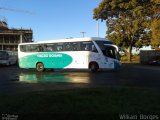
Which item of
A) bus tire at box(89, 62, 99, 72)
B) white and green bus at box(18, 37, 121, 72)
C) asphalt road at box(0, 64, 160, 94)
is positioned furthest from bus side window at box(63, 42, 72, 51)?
asphalt road at box(0, 64, 160, 94)

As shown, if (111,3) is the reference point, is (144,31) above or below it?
below

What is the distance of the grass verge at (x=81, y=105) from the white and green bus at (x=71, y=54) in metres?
16.9

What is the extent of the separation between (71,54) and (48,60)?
8.52 ft

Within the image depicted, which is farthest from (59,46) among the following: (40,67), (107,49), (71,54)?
(107,49)

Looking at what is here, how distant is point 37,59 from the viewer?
31.1 m

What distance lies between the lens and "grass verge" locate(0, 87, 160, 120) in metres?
7.76

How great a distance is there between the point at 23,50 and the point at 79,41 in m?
6.44

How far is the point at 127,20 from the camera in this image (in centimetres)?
5906

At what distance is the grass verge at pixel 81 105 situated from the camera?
7.76 metres

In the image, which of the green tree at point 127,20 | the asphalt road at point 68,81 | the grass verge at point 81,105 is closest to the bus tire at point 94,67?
the asphalt road at point 68,81

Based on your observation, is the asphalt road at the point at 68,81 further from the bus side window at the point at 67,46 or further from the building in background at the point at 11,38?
the building in background at the point at 11,38

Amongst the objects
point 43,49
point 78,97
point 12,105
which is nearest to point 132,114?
point 78,97

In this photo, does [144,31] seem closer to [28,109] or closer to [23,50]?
[23,50]

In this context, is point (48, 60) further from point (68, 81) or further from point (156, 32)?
point (156, 32)
